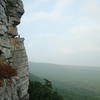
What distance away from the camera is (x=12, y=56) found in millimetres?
28531

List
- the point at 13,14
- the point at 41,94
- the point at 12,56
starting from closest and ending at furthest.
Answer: the point at 12,56, the point at 13,14, the point at 41,94

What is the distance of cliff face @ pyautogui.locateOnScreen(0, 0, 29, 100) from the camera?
22766mm

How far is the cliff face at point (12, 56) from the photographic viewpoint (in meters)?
22.8

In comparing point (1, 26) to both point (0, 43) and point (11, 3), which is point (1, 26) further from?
point (11, 3)

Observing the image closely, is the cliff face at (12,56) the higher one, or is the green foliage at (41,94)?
the cliff face at (12,56)

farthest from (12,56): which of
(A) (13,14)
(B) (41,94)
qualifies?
(B) (41,94)

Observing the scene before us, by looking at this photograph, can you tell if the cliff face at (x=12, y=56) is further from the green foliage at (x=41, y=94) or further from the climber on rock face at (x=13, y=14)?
the green foliage at (x=41, y=94)

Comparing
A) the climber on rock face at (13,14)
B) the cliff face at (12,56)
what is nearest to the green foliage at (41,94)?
the cliff face at (12,56)

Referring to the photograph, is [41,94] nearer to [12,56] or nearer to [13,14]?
[12,56]

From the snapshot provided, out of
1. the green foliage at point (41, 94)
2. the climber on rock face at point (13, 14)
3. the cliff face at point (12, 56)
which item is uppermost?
the climber on rock face at point (13, 14)

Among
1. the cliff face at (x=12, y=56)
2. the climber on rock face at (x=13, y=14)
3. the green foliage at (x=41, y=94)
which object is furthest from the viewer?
the green foliage at (x=41, y=94)

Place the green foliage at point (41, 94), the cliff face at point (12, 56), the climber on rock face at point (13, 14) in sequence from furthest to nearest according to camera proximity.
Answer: the green foliage at point (41, 94), the climber on rock face at point (13, 14), the cliff face at point (12, 56)

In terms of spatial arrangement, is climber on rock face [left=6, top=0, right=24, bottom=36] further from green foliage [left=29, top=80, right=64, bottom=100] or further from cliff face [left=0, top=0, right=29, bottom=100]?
green foliage [left=29, top=80, right=64, bottom=100]

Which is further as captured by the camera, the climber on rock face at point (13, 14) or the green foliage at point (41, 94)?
the green foliage at point (41, 94)
